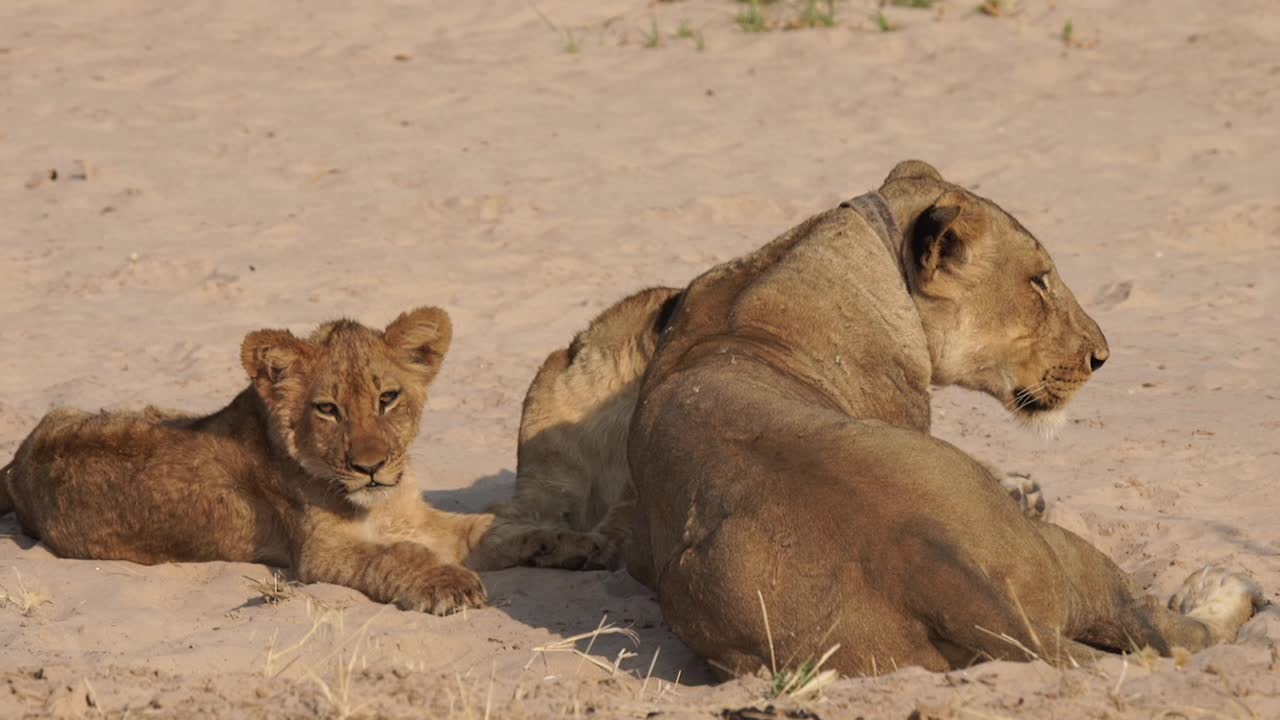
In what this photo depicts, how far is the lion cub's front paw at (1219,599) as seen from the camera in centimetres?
506


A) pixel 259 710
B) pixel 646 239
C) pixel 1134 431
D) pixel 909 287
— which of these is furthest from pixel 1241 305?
pixel 259 710

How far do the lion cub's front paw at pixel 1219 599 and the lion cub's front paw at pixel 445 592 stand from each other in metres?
2.03

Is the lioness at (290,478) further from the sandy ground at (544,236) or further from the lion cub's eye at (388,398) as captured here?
the sandy ground at (544,236)

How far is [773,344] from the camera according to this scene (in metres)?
5.52

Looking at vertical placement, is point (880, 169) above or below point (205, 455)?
below

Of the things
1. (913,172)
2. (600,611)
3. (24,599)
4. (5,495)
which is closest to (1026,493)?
(913,172)

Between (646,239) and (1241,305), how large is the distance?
317 cm

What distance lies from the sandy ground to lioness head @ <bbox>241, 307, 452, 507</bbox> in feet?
1.32

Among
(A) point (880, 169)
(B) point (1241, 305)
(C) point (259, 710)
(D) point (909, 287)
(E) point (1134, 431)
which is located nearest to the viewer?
(C) point (259, 710)

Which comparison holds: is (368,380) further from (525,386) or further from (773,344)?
(525,386)

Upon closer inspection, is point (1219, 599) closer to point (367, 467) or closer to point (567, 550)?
point (567, 550)

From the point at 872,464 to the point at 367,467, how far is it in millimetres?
1787

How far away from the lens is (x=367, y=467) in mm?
5633

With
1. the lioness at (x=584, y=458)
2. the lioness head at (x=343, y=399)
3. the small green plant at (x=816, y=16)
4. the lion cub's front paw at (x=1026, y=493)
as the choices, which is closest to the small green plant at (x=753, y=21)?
the small green plant at (x=816, y=16)
